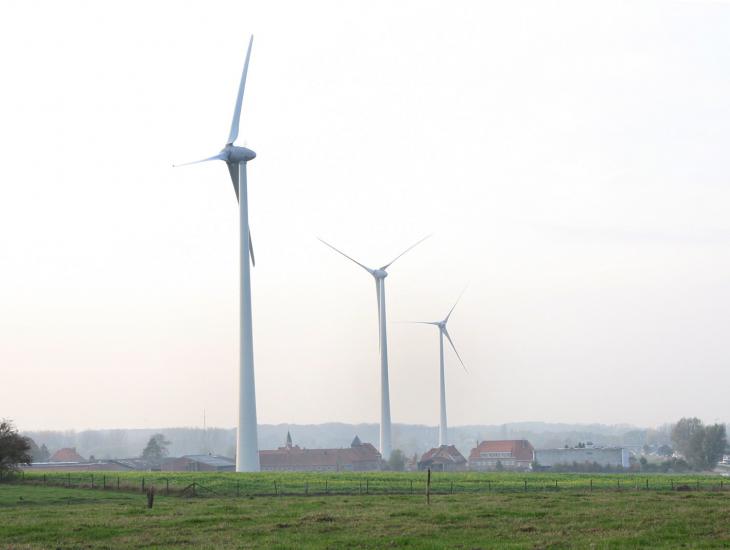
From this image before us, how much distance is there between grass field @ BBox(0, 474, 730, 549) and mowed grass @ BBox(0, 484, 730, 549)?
0.04 meters

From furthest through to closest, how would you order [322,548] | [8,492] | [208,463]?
[208,463], [8,492], [322,548]

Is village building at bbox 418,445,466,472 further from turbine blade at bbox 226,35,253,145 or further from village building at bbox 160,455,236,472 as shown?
turbine blade at bbox 226,35,253,145

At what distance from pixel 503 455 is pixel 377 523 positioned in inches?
5502

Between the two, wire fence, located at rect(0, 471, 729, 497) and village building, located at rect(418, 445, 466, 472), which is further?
village building, located at rect(418, 445, 466, 472)

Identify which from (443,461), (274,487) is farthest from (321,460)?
(274,487)

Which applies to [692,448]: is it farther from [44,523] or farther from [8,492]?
[44,523]

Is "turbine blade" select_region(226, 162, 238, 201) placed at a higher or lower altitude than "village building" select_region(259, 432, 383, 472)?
higher

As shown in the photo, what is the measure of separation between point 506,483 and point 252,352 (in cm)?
2661

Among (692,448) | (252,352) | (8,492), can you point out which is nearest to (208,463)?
(252,352)

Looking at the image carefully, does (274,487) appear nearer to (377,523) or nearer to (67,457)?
(377,523)

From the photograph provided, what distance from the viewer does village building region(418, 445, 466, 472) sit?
144 metres


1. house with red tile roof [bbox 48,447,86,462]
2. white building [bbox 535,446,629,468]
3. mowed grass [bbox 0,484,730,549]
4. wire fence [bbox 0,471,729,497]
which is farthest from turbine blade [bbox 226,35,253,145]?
house with red tile roof [bbox 48,447,86,462]

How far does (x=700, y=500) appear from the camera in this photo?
150ft

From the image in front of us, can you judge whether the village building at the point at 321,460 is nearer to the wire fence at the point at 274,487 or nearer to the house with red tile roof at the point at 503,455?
the house with red tile roof at the point at 503,455
